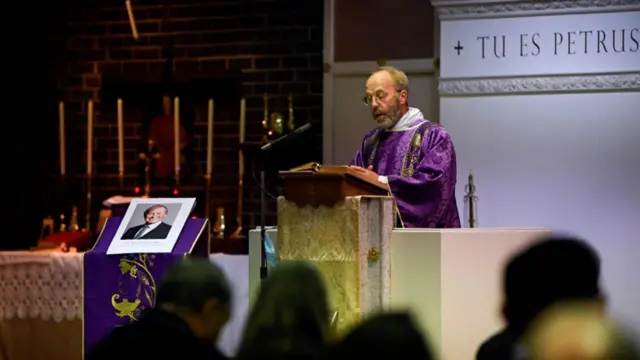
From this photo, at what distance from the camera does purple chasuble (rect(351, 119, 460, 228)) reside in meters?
4.81

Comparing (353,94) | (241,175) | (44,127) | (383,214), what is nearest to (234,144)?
(241,175)

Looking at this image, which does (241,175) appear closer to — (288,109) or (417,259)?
(288,109)

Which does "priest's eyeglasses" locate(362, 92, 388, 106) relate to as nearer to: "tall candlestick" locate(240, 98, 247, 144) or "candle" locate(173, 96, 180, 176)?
"tall candlestick" locate(240, 98, 247, 144)

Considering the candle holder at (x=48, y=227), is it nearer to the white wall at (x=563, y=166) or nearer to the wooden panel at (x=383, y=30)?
the wooden panel at (x=383, y=30)

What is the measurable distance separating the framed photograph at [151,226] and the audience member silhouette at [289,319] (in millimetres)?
2656

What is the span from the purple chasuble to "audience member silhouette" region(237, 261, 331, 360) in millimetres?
2615

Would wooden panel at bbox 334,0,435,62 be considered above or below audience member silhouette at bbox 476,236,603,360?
above

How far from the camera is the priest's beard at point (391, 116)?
5.15m

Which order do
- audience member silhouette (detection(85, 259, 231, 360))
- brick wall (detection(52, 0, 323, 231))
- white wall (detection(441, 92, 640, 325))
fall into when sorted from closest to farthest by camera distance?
audience member silhouette (detection(85, 259, 231, 360)), white wall (detection(441, 92, 640, 325)), brick wall (detection(52, 0, 323, 231))

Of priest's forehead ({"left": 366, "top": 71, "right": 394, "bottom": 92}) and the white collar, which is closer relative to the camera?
priest's forehead ({"left": 366, "top": 71, "right": 394, "bottom": 92})

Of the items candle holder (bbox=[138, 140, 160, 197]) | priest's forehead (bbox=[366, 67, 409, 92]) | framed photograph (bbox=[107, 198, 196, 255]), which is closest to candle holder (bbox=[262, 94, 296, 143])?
candle holder (bbox=[138, 140, 160, 197])

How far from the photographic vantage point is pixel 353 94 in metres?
7.07

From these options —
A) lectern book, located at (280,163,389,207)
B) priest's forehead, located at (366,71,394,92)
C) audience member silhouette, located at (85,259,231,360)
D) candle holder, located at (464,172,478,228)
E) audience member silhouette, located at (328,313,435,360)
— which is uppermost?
priest's forehead, located at (366,71,394,92)

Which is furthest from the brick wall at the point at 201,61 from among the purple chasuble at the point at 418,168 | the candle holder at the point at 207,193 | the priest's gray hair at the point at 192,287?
the priest's gray hair at the point at 192,287
